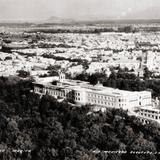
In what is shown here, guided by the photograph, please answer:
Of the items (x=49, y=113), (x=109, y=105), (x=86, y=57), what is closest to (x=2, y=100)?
(x=49, y=113)

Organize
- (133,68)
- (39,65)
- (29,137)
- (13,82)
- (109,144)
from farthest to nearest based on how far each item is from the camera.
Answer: (39,65), (133,68), (13,82), (29,137), (109,144)

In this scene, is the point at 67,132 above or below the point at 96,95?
below

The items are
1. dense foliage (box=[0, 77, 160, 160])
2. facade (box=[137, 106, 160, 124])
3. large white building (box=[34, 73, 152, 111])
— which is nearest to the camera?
dense foliage (box=[0, 77, 160, 160])

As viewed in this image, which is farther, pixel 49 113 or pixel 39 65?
pixel 39 65

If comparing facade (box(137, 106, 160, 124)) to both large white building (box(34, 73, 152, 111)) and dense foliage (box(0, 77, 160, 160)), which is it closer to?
dense foliage (box(0, 77, 160, 160))

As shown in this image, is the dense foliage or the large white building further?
the large white building

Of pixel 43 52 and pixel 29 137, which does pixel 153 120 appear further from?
pixel 43 52

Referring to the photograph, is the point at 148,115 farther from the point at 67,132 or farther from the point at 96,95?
the point at 67,132
